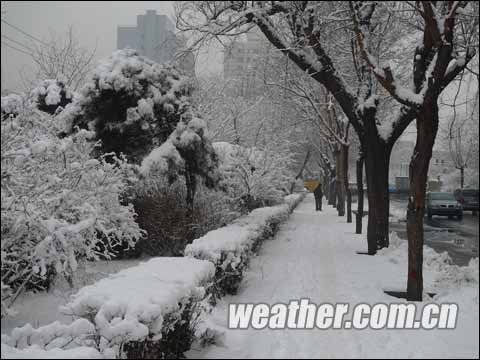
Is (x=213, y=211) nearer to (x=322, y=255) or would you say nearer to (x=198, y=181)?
(x=198, y=181)

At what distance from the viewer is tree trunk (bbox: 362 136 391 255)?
34.8 feet

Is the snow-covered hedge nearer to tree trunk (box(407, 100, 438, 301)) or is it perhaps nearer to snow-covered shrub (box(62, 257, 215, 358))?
snow-covered shrub (box(62, 257, 215, 358))

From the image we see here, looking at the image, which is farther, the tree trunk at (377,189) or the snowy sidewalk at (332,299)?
the tree trunk at (377,189)

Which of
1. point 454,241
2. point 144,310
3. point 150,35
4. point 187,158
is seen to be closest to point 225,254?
point 144,310

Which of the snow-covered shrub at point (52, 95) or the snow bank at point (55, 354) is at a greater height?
the snow-covered shrub at point (52, 95)

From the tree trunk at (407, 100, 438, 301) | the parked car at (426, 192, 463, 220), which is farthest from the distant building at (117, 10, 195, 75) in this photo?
the parked car at (426, 192, 463, 220)

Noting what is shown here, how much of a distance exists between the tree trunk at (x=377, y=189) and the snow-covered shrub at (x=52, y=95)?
9489 mm

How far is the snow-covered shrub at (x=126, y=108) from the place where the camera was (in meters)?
11.5

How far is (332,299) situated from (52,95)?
11874 millimetres

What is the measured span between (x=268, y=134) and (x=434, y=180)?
37919mm

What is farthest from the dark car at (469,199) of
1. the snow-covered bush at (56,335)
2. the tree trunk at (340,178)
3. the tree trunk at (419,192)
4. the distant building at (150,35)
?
the snow-covered bush at (56,335)

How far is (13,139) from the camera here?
489 cm

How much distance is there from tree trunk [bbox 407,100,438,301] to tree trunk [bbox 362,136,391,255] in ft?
12.3

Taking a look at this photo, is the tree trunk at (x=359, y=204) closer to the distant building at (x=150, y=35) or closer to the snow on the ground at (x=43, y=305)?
the distant building at (x=150, y=35)
